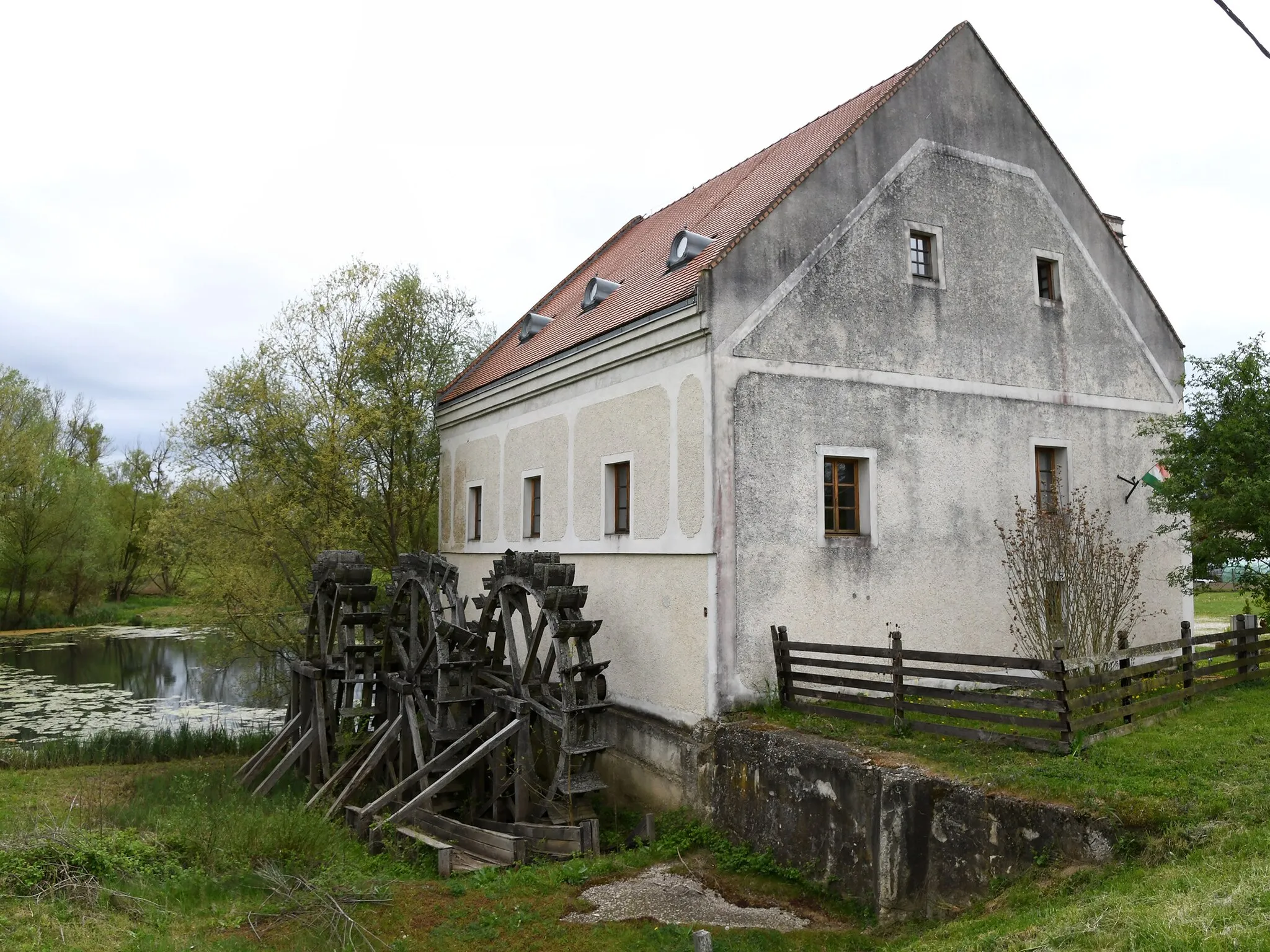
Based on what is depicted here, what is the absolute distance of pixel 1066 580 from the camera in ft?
37.0

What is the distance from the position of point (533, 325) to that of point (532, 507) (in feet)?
13.2

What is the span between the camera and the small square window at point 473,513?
17906 millimetres

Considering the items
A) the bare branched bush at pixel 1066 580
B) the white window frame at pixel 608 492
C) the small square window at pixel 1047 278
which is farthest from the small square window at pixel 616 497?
the small square window at pixel 1047 278

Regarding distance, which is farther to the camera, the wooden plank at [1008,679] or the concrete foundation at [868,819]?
the wooden plank at [1008,679]

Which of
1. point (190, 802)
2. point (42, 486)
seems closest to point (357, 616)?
point (190, 802)

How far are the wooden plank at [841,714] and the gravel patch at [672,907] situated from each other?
7.19 ft

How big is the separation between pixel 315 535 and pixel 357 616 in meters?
6.46

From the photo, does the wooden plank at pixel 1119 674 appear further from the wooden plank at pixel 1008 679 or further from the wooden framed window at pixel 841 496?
the wooden framed window at pixel 841 496

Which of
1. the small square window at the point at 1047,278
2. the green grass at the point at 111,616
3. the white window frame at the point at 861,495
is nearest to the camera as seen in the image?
the white window frame at the point at 861,495

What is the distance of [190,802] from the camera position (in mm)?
11328

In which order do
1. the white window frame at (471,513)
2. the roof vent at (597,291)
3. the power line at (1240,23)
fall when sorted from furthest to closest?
the white window frame at (471,513) → the roof vent at (597,291) → the power line at (1240,23)

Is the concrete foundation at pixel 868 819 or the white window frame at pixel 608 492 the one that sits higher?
the white window frame at pixel 608 492

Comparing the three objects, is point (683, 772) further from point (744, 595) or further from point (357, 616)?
point (357, 616)

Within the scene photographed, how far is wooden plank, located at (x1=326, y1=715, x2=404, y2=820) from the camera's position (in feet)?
38.9
